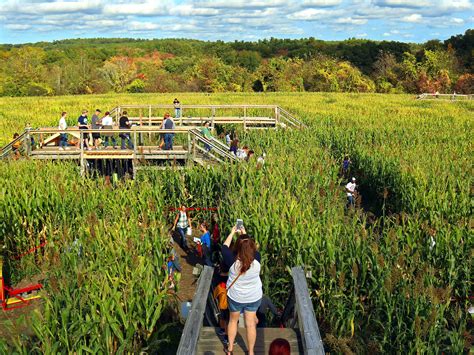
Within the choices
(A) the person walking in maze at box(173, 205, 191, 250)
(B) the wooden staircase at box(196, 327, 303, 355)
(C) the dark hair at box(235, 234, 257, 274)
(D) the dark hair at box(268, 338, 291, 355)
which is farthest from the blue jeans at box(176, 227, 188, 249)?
(D) the dark hair at box(268, 338, 291, 355)

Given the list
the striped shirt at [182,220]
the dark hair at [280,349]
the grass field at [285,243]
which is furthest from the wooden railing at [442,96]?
the dark hair at [280,349]

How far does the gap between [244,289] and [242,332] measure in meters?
0.75

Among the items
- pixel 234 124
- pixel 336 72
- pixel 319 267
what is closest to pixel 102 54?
pixel 336 72

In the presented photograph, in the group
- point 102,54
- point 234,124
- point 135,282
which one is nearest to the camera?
point 135,282

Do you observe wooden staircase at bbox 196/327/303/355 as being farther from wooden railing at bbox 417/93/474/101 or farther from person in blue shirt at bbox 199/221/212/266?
wooden railing at bbox 417/93/474/101

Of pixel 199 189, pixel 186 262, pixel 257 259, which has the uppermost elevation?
pixel 257 259

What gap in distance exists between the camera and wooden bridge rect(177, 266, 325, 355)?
503 centimetres

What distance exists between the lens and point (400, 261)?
724cm

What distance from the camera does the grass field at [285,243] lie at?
254 inches

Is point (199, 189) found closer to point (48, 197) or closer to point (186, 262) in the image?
point (186, 262)

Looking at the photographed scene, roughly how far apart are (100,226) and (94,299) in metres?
2.85

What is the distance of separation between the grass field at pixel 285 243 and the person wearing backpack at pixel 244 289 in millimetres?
1316

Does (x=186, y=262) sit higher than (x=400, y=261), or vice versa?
(x=400, y=261)

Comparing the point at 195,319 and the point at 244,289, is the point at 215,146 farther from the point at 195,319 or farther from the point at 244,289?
the point at 195,319
